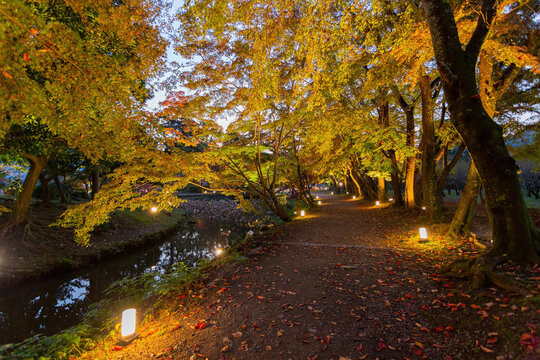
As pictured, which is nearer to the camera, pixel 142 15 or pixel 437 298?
pixel 437 298

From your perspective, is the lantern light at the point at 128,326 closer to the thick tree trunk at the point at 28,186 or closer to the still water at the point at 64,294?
the still water at the point at 64,294

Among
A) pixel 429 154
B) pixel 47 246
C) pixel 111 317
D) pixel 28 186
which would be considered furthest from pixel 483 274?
pixel 28 186

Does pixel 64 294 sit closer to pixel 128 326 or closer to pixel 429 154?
pixel 128 326

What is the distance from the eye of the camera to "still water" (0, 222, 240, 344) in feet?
19.5

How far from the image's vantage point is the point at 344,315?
3182 mm

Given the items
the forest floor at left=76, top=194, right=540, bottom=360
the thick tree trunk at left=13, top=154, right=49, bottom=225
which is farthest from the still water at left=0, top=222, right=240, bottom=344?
the forest floor at left=76, top=194, right=540, bottom=360

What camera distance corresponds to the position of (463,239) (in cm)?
608

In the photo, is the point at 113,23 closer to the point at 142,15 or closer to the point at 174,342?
the point at 142,15

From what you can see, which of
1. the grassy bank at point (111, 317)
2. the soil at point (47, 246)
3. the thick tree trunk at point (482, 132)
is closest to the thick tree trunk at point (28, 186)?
the soil at point (47, 246)

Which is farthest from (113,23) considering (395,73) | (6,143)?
(395,73)

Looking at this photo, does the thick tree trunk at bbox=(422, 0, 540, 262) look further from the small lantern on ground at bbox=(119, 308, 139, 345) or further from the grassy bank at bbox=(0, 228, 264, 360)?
the small lantern on ground at bbox=(119, 308, 139, 345)

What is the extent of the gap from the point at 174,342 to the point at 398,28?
836cm

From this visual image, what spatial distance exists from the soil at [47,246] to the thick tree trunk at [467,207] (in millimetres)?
14737

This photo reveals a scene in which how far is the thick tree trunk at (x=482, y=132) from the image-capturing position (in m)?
3.07
